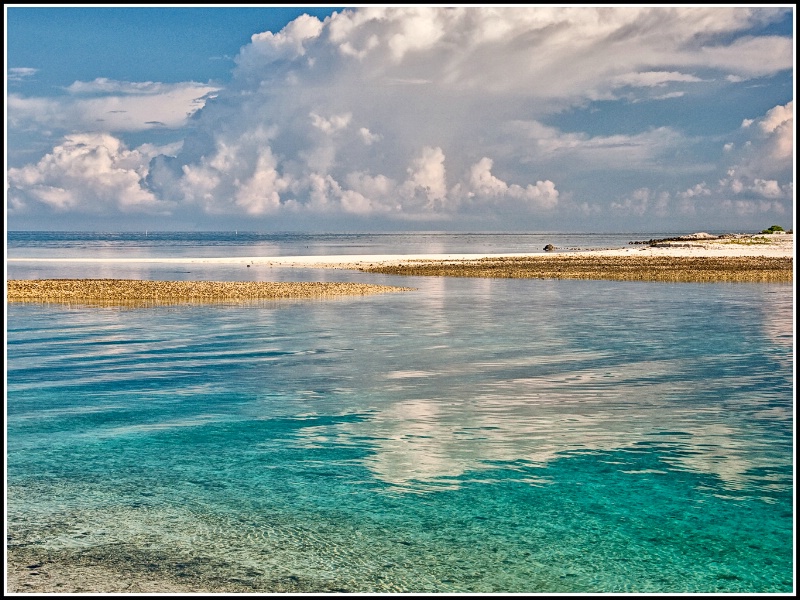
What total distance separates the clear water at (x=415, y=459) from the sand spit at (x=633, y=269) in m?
36.6

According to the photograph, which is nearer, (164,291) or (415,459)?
(415,459)

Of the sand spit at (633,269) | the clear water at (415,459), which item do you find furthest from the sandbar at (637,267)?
the clear water at (415,459)

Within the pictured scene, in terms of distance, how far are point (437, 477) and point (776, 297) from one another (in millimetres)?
43800

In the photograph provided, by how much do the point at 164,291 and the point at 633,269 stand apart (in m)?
47.2

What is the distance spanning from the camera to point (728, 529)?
13805 millimetres

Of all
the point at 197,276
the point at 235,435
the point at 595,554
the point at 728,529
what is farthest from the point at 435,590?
the point at 197,276

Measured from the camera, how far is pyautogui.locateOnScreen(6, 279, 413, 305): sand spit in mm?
53094

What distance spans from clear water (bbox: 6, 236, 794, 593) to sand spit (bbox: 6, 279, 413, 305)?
17.8 meters

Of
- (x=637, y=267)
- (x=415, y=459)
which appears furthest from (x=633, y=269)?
(x=415, y=459)

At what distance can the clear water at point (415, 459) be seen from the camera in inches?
500

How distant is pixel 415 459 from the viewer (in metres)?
17.5

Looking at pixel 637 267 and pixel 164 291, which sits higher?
pixel 637 267

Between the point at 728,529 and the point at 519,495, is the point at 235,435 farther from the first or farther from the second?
the point at 728,529

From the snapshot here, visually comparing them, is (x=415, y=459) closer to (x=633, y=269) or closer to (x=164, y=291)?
(x=164, y=291)
